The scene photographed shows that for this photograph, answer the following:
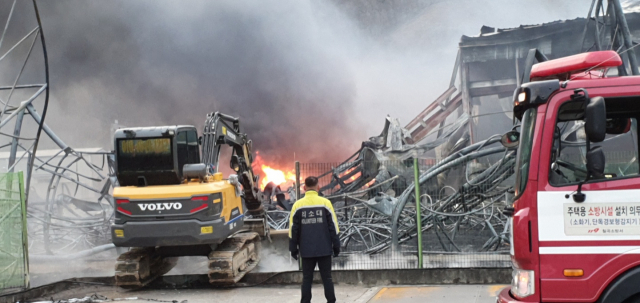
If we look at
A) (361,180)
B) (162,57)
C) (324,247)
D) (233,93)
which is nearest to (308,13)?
(233,93)

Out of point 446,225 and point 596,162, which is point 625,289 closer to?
point 596,162

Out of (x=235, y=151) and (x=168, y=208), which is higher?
(x=235, y=151)

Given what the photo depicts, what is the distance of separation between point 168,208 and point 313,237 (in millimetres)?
3721

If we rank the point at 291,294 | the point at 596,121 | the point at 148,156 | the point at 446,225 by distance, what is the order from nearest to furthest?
1. the point at 596,121
2. the point at 291,294
3. the point at 148,156
4. the point at 446,225

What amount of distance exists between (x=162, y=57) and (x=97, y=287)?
23121mm

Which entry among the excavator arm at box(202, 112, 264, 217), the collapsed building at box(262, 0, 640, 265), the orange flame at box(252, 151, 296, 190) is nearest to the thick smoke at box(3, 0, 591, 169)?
the orange flame at box(252, 151, 296, 190)

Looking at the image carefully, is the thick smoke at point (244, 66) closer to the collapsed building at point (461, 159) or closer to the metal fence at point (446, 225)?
the collapsed building at point (461, 159)

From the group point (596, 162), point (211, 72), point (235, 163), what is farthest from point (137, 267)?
point (211, 72)

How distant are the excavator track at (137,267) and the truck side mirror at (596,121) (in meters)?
8.13

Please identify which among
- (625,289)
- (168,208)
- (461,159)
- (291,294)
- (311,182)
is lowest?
(291,294)

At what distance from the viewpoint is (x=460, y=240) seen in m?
10.3

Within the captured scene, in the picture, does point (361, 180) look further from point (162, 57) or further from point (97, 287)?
point (162, 57)

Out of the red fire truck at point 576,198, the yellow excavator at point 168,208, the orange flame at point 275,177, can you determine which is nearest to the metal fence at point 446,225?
the yellow excavator at point 168,208

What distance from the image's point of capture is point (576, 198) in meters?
4.39
